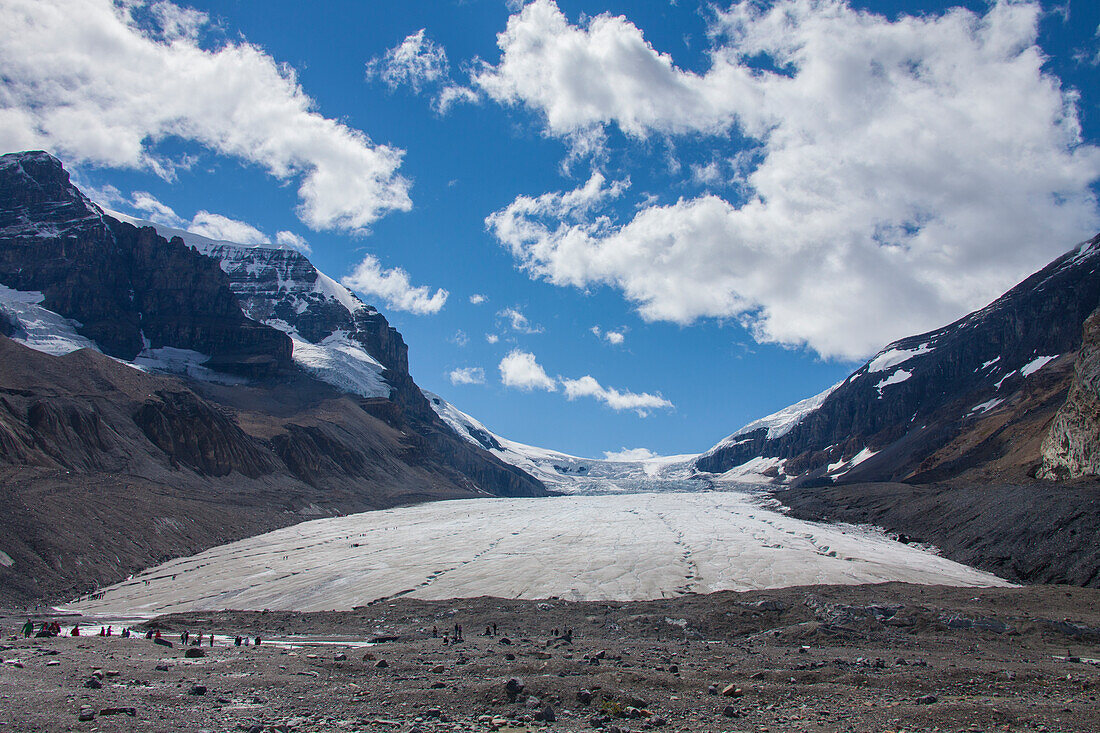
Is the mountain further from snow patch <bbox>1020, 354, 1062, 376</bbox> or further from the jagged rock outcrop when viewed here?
snow patch <bbox>1020, 354, 1062, 376</bbox>

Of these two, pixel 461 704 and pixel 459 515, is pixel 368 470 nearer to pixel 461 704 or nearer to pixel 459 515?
pixel 459 515

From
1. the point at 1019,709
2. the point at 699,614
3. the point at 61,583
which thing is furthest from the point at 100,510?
the point at 1019,709

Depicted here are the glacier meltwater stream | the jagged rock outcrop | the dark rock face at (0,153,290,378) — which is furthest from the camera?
the dark rock face at (0,153,290,378)

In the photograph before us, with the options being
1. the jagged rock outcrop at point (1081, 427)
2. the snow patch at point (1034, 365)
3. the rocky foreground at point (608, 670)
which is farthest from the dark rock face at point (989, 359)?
the rocky foreground at point (608, 670)

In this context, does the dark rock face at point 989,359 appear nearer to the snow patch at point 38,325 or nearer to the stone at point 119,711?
the stone at point 119,711

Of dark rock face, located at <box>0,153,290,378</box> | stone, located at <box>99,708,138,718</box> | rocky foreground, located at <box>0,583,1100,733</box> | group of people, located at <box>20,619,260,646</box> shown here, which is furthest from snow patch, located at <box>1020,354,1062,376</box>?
dark rock face, located at <box>0,153,290,378</box>

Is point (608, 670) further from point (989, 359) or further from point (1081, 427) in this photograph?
point (989, 359)
